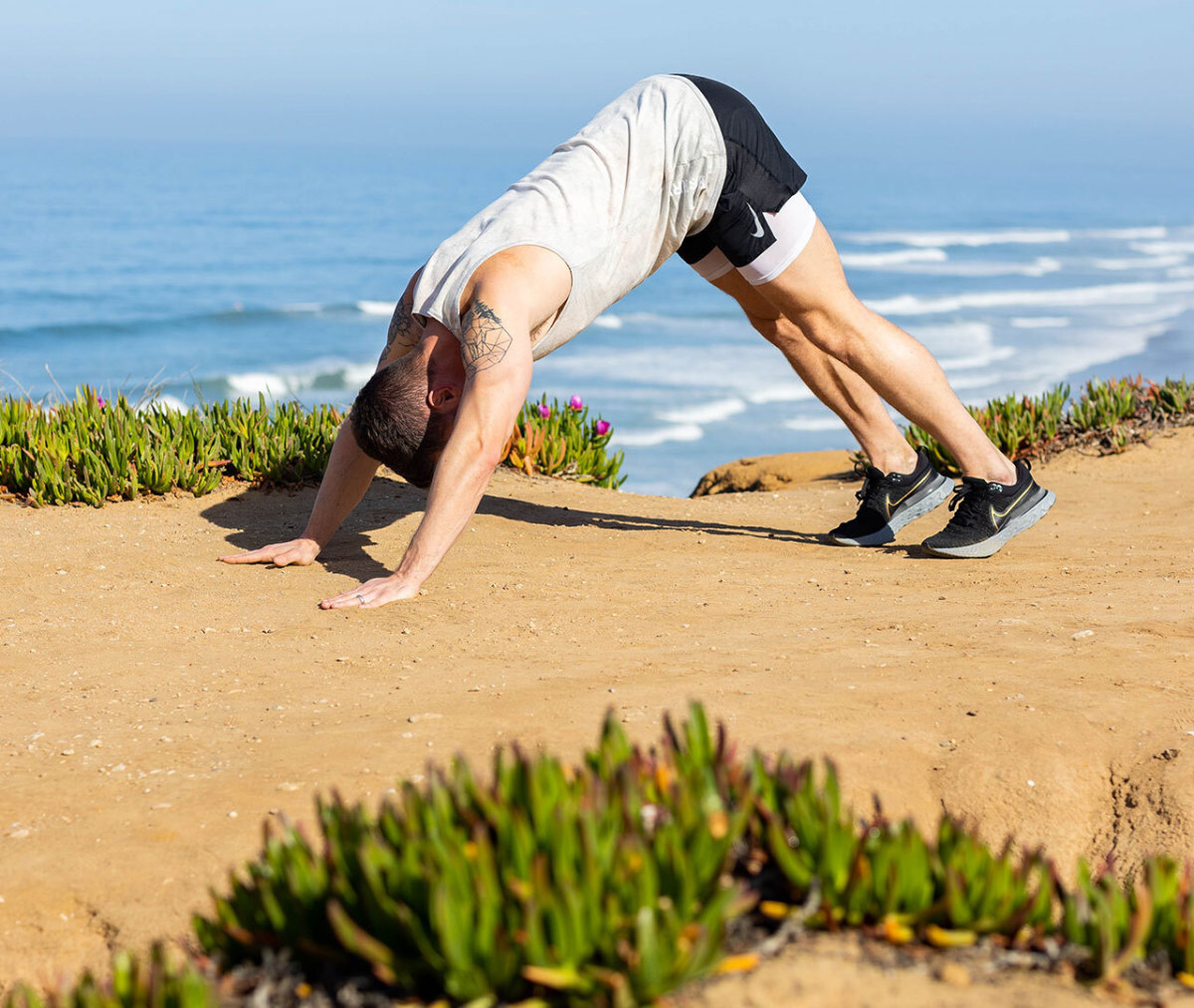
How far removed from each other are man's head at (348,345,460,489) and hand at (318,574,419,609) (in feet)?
1.32

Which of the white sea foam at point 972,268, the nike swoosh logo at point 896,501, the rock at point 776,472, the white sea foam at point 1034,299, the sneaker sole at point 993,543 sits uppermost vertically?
the white sea foam at point 972,268

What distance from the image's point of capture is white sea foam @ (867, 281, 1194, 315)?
2784 cm

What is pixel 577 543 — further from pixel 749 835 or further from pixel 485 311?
pixel 749 835

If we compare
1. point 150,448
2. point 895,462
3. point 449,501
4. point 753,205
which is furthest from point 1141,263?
point 449,501

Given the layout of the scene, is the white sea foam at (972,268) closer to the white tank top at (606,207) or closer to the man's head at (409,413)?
the white tank top at (606,207)

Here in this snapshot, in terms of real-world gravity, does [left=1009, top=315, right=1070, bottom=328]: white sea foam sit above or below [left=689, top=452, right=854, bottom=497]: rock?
above

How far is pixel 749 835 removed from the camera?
1.58 m

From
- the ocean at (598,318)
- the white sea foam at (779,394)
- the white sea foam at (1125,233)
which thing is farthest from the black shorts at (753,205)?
the white sea foam at (1125,233)

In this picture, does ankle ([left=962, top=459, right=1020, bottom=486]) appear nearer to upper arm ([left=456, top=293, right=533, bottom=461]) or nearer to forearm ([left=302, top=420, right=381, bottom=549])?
upper arm ([left=456, top=293, right=533, bottom=461])

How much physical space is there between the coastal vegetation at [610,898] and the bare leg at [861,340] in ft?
9.18

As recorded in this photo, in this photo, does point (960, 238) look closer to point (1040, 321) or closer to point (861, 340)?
point (1040, 321)

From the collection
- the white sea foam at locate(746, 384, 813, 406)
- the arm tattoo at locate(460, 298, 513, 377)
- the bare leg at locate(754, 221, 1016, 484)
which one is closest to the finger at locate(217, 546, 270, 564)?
the arm tattoo at locate(460, 298, 513, 377)

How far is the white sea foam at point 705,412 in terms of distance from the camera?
17938mm

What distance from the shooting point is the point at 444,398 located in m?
3.89
